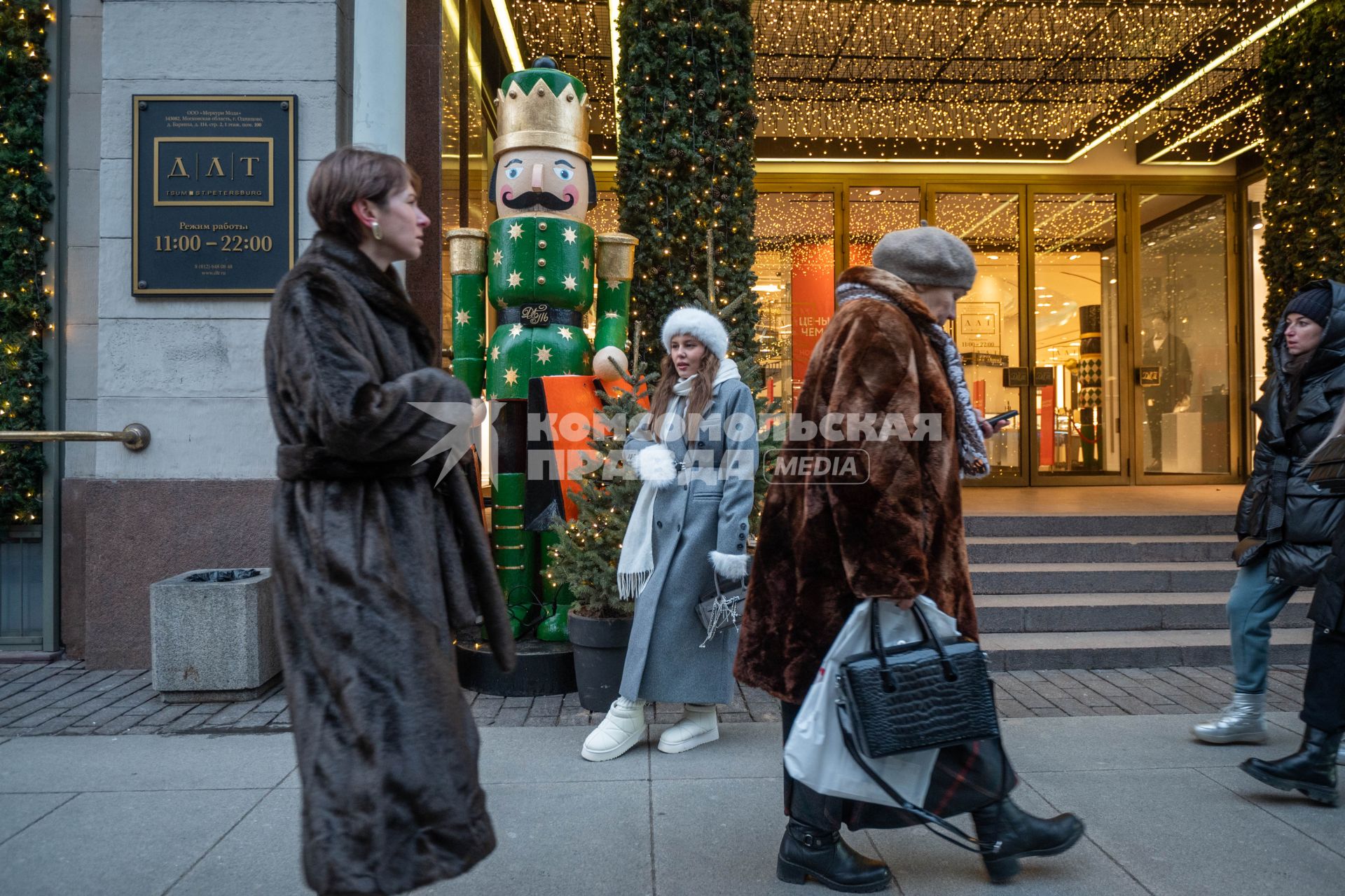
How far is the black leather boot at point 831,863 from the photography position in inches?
104

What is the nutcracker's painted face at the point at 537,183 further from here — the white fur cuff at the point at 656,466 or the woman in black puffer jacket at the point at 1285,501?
the woman in black puffer jacket at the point at 1285,501

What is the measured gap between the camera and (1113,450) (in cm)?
1067

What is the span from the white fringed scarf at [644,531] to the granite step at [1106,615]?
2.74 metres

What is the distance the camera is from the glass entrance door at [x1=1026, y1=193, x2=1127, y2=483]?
10734mm

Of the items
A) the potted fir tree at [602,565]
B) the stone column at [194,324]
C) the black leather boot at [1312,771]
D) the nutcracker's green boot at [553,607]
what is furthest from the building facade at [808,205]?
the black leather boot at [1312,771]

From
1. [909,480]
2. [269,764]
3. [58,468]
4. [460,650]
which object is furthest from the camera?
[58,468]

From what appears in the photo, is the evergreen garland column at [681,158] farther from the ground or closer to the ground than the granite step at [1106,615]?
farther from the ground

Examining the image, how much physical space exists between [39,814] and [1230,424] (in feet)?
38.8

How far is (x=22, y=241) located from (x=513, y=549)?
12.2ft

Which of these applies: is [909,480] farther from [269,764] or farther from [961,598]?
[269,764]

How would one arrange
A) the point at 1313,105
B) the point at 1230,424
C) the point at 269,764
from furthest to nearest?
the point at 1230,424 < the point at 1313,105 < the point at 269,764

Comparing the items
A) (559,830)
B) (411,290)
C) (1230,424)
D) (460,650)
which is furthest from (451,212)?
(1230,424)

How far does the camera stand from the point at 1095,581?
6176 mm

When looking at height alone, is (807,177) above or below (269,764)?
above
